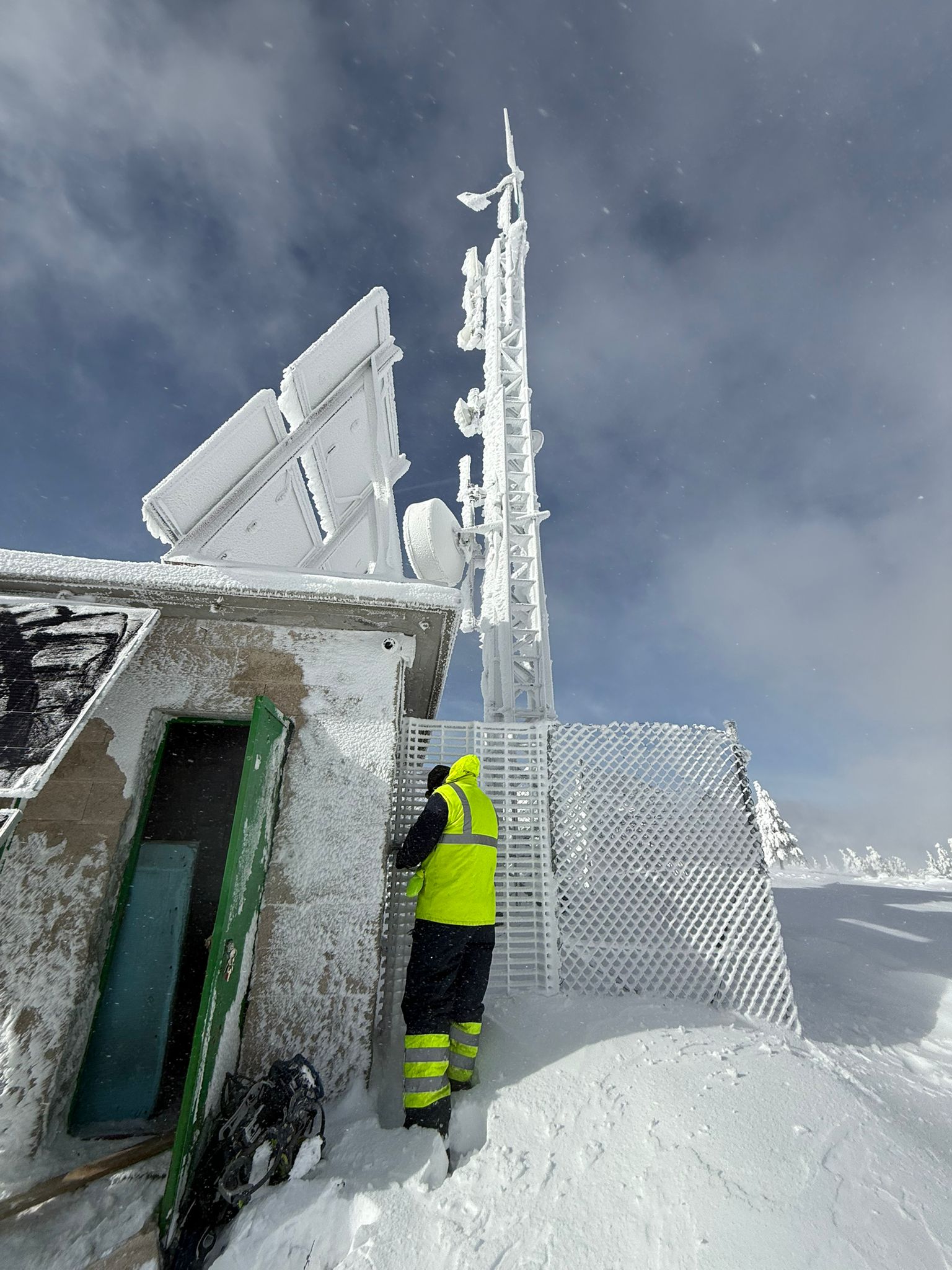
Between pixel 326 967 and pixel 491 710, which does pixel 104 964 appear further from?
pixel 491 710

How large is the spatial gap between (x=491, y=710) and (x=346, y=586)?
4915mm

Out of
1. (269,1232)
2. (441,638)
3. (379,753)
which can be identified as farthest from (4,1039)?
(441,638)

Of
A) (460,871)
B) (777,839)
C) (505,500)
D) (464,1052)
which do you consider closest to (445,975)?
(464,1052)

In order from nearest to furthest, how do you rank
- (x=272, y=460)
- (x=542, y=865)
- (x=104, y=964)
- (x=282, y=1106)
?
(x=282, y=1106) → (x=104, y=964) → (x=542, y=865) → (x=272, y=460)

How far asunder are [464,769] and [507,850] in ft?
3.62

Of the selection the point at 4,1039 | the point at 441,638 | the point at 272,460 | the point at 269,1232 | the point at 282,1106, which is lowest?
the point at 269,1232

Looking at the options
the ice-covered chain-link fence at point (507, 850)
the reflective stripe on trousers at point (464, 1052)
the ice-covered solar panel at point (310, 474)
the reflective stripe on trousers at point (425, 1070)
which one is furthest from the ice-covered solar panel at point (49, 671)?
the reflective stripe on trousers at point (464, 1052)

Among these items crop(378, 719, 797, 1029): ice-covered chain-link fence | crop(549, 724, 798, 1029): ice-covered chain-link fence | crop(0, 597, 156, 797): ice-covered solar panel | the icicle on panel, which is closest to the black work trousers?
crop(378, 719, 797, 1029): ice-covered chain-link fence

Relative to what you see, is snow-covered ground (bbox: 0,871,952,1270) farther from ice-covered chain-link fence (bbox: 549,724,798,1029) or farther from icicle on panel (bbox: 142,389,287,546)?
icicle on panel (bbox: 142,389,287,546)

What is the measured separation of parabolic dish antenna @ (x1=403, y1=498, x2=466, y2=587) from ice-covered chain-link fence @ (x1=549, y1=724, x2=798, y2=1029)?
2128 mm

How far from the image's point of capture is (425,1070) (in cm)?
284

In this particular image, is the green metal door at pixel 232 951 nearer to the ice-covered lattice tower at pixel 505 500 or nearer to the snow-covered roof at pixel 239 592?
the snow-covered roof at pixel 239 592

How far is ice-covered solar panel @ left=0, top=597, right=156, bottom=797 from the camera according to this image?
294 centimetres

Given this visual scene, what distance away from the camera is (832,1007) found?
5.09 meters
